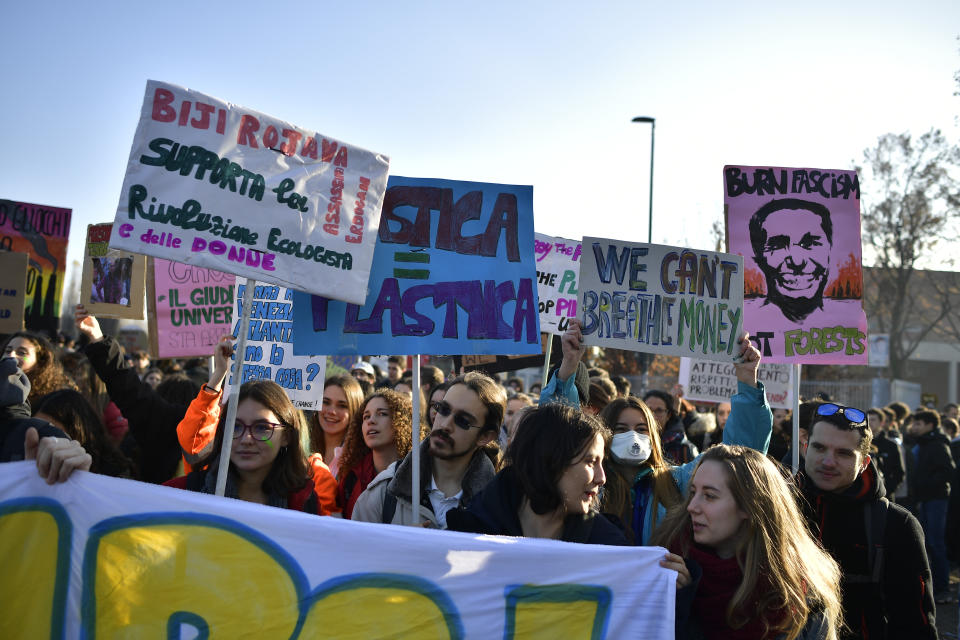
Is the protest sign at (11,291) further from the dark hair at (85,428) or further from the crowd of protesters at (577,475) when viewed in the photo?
the dark hair at (85,428)

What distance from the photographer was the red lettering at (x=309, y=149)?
3.54m

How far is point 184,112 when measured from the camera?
128 inches

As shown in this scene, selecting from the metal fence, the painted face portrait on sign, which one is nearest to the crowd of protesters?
the painted face portrait on sign

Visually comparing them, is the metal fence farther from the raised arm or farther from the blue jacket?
the raised arm

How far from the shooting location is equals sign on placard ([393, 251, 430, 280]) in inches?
151

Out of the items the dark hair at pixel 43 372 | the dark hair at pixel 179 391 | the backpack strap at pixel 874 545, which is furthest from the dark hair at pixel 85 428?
the backpack strap at pixel 874 545

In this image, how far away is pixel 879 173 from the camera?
3197 cm

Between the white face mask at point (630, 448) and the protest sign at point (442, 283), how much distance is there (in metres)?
0.60

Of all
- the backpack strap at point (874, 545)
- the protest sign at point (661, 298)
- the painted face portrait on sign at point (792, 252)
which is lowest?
the backpack strap at point (874, 545)

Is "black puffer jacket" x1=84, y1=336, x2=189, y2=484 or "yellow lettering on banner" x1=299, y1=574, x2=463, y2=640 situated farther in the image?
"black puffer jacket" x1=84, y1=336, x2=189, y2=484

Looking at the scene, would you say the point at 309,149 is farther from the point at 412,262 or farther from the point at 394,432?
the point at 394,432

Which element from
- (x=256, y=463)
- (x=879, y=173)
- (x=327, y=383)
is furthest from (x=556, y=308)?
(x=879, y=173)

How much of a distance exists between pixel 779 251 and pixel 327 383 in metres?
3.10

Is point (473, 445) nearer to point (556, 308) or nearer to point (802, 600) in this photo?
point (802, 600)
